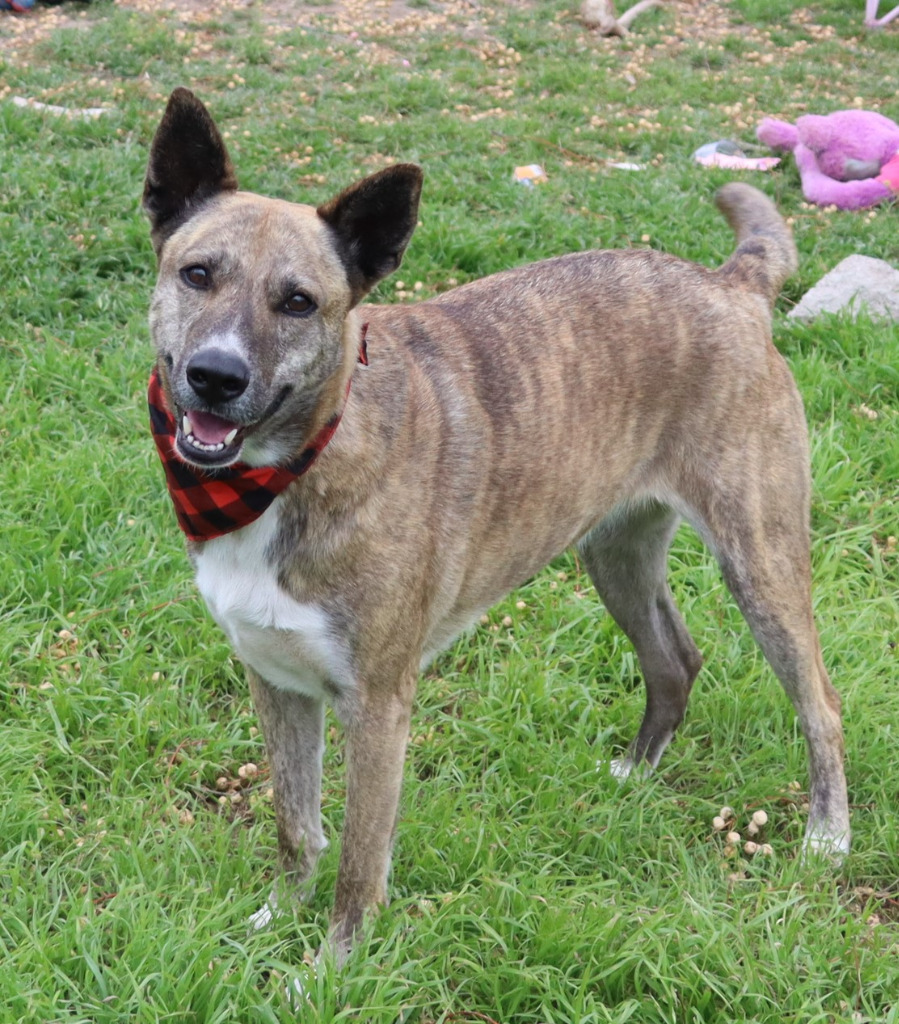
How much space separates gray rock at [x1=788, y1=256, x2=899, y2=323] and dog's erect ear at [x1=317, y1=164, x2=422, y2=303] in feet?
12.0

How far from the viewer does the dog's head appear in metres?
2.61

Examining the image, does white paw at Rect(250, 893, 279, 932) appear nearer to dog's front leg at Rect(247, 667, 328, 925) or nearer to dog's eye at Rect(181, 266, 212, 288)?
dog's front leg at Rect(247, 667, 328, 925)

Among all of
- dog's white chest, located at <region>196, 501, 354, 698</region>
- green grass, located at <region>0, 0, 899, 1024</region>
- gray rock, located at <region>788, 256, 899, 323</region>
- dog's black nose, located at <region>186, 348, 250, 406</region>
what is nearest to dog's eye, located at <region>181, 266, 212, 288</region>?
dog's black nose, located at <region>186, 348, 250, 406</region>

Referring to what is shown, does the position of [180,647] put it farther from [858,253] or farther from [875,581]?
[858,253]

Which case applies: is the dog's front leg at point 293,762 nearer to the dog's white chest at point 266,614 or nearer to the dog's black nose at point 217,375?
the dog's white chest at point 266,614

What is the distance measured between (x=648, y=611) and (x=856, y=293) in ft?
9.60

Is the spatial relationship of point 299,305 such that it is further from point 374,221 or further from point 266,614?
point 266,614

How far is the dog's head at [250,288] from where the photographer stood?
261cm

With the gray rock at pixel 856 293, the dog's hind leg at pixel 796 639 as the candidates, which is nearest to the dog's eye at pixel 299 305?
the dog's hind leg at pixel 796 639

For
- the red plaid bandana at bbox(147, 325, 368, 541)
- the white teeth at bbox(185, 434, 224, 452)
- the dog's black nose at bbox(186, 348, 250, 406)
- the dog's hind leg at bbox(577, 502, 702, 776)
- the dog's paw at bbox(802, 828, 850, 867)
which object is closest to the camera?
the dog's black nose at bbox(186, 348, 250, 406)

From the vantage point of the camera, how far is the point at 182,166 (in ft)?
9.72

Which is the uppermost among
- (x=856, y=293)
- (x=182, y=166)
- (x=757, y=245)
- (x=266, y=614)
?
(x=182, y=166)

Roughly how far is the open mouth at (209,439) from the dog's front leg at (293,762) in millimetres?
803

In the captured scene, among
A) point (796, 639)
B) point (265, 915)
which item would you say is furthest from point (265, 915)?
point (796, 639)
